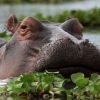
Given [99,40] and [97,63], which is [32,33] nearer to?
[97,63]

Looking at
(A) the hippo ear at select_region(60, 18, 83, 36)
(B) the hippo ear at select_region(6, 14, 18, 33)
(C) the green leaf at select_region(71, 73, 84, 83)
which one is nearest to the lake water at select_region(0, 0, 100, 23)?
(B) the hippo ear at select_region(6, 14, 18, 33)

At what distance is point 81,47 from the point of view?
223 inches

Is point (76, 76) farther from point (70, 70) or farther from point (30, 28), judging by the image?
point (30, 28)

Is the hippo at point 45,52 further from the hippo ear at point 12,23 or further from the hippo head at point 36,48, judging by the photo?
the hippo ear at point 12,23

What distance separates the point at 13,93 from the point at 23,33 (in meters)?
0.90

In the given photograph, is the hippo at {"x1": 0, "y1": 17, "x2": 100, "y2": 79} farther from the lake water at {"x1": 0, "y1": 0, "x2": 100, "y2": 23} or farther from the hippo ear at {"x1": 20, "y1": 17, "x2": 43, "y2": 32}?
the lake water at {"x1": 0, "y1": 0, "x2": 100, "y2": 23}

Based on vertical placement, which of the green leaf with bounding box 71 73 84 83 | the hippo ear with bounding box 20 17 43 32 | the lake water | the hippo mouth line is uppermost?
the hippo ear with bounding box 20 17 43 32

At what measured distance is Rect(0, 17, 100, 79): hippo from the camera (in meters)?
5.64

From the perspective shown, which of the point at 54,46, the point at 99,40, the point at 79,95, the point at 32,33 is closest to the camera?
→ the point at 79,95

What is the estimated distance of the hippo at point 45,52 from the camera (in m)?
5.64

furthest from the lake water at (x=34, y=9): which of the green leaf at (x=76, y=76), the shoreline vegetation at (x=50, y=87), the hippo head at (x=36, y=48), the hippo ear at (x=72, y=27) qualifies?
the green leaf at (x=76, y=76)

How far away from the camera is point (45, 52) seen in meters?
5.70

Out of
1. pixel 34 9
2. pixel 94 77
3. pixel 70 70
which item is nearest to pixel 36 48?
pixel 70 70

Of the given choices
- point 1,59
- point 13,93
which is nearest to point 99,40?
point 1,59
